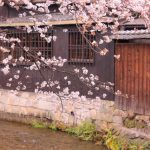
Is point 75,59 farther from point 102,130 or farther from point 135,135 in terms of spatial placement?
point 135,135

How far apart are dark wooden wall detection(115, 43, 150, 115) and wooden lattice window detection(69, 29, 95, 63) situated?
1384 millimetres

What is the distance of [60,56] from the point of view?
53.0ft

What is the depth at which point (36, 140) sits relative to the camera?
1450cm

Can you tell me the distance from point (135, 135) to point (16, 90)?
6058 mm

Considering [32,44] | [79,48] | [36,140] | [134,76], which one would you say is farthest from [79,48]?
[36,140]

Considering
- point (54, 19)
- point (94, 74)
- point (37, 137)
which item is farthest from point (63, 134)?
point (54, 19)

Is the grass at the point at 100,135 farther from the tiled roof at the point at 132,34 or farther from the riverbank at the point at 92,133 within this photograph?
the tiled roof at the point at 132,34

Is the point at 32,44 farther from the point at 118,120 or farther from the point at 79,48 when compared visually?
the point at 118,120

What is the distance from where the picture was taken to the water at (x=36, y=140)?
537 inches

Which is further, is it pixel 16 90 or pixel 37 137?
pixel 16 90

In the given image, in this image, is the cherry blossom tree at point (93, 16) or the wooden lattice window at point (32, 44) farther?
the wooden lattice window at point (32, 44)

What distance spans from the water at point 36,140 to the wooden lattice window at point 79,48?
2577 mm

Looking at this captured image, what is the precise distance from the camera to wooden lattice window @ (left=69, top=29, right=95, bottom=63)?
1509 cm

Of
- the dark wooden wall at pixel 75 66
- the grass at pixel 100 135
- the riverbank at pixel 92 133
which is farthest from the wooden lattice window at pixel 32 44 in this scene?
Answer: the grass at pixel 100 135
